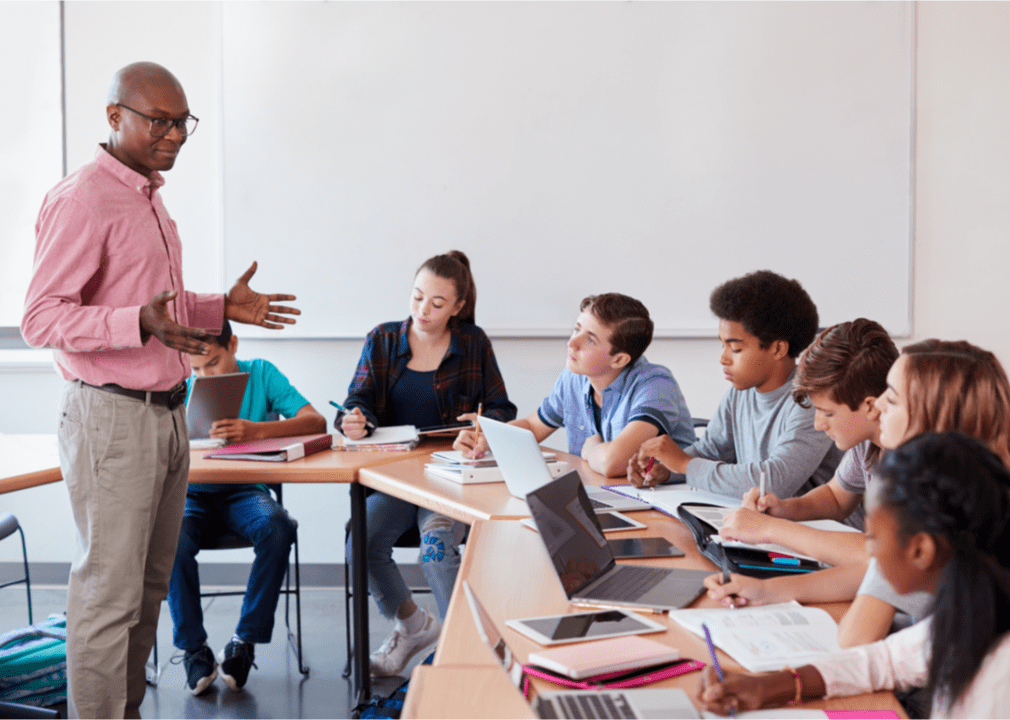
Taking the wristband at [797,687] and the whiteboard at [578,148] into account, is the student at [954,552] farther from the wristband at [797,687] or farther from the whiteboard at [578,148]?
the whiteboard at [578,148]

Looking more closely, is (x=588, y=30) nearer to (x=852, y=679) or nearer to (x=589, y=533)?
(x=589, y=533)

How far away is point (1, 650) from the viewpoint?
7.34ft

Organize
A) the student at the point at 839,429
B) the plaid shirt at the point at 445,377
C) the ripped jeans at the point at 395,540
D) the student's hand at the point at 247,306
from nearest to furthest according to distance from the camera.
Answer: the student at the point at 839,429
the student's hand at the point at 247,306
the ripped jeans at the point at 395,540
the plaid shirt at the point at 445,377

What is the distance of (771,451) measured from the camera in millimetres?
2023

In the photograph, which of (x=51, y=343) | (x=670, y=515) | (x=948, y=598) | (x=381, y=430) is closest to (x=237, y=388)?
(x=381, y=430)

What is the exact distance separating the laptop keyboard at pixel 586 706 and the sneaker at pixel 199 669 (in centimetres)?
191

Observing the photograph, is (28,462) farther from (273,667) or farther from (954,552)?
(954,552)

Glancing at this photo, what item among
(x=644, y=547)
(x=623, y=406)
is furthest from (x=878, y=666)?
(x=623, y=406)

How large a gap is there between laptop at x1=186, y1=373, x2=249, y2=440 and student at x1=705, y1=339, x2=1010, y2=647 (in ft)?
6.13

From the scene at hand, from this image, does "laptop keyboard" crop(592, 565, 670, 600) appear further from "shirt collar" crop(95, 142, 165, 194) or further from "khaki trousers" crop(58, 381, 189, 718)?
"shirt collar" crop(95, 142, 165, 194)

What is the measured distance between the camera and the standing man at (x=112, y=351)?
5.67 feet

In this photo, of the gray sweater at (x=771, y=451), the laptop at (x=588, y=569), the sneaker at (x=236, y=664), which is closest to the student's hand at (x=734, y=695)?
the laptop at (x=588, y=569)

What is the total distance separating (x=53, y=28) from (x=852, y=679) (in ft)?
12.0

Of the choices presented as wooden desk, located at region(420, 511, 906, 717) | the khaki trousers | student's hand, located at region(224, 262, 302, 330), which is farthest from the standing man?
wooden desk, located at region(420, 511, 906, 717)
